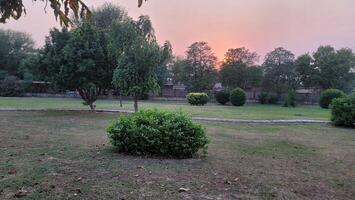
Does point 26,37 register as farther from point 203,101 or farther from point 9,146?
point 9,146

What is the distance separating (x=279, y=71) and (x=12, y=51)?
118 feet

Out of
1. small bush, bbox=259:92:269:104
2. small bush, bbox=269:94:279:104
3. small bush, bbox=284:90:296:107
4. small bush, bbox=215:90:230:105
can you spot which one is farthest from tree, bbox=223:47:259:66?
small bush, bbox=215:90:230:105

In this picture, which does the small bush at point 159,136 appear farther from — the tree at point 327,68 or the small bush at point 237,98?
the tree at point 327,68

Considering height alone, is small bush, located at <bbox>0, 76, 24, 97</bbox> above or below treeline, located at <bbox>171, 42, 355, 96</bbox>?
below

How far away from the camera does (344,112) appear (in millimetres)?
14336

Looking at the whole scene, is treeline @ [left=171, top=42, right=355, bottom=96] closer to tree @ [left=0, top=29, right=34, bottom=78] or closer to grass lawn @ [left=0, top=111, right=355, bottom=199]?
tree @ [left=0, top=29, right=34, bottom=78]

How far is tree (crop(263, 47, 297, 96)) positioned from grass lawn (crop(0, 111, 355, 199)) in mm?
36744

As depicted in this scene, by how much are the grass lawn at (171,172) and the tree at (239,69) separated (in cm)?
3714

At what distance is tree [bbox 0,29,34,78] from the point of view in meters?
48.8

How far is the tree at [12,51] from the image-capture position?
48844 mm

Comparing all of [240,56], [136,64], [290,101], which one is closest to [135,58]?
[136,64]

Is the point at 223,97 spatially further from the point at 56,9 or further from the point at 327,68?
the point at 56,9

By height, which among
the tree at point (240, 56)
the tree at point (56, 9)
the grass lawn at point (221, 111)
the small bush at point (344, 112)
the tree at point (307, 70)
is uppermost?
the tree at point (240, 56)

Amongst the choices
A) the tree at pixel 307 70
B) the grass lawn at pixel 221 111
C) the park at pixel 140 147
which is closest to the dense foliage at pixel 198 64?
the tree at pixel 307 70
